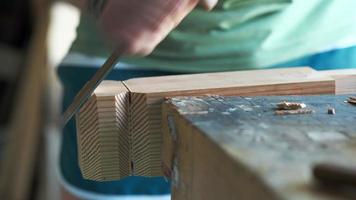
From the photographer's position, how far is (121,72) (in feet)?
1.97

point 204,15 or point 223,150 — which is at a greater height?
point 204,15

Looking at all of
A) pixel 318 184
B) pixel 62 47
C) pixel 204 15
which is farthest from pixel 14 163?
pixel 204 15

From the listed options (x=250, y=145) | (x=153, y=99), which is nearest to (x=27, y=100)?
(x=250, y=145)

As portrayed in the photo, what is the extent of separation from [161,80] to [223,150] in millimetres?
188

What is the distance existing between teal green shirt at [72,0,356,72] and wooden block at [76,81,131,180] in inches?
5.2

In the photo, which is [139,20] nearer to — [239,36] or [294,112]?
[294,112]

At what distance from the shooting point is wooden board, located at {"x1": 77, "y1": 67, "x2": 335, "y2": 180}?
16.7 inches

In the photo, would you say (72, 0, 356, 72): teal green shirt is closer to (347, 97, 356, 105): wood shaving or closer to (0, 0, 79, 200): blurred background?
(347, 97, 356, 105): wood shaving

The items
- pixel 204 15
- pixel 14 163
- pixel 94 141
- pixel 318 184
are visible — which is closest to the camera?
pixel 14 163

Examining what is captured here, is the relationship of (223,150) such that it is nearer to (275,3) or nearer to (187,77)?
(187,77)

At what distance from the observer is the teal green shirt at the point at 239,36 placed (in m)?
0.56

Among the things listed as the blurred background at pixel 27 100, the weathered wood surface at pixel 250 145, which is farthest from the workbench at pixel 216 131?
the blurred background at pixel 27 100

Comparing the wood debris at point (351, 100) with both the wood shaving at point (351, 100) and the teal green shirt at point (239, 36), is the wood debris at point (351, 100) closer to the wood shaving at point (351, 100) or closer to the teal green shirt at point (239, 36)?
the wood shaving at point (351, 100)

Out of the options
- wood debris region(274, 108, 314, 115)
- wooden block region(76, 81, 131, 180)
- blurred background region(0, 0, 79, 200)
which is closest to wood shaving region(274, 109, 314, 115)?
wood debris region(274, 108, 314, 115)
